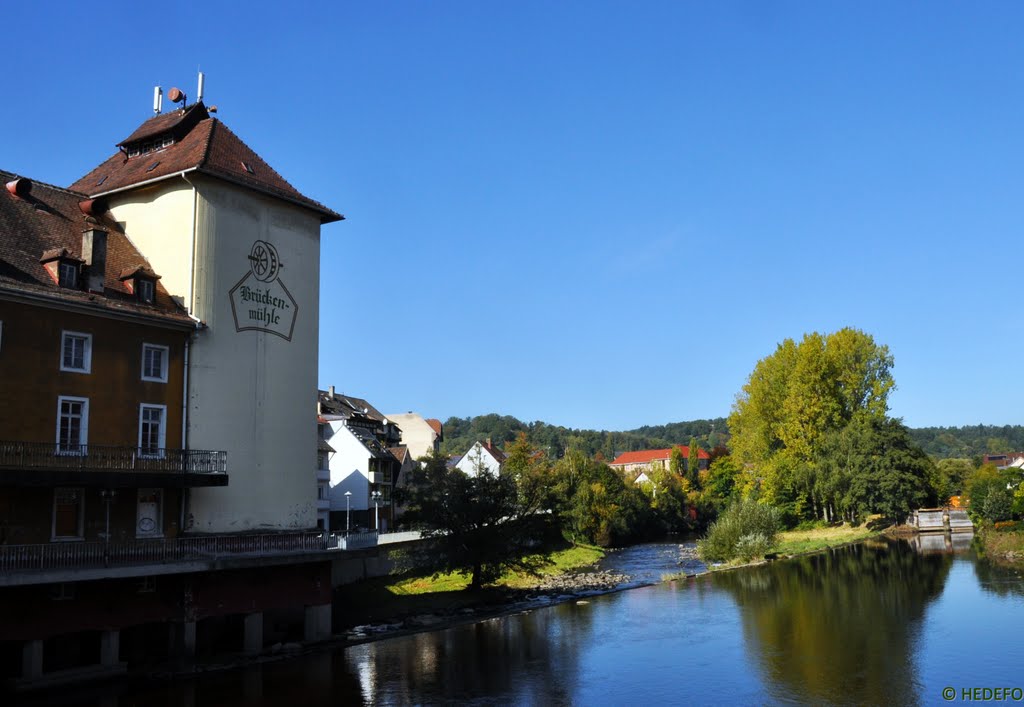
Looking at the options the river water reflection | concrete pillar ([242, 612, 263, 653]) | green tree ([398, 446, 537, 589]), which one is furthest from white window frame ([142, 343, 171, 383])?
green tree ([398, 446, 537, 589])

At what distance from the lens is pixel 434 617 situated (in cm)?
4066

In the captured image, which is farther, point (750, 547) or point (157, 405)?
point (750, 547)

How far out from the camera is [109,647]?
27.6 metres

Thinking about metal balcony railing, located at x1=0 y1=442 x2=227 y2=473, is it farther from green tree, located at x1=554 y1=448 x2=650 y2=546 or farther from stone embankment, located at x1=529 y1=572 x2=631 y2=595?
green tree, located at x1=554 y1=448 x2=650 y2=546

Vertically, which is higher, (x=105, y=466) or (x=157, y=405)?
(x=157, y=405)

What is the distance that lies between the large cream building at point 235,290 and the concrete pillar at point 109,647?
456 centimetres

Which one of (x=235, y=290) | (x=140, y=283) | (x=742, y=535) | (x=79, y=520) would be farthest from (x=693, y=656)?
(x=742, y=535)

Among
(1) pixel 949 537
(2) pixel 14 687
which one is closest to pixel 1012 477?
(1) pixel 949 537

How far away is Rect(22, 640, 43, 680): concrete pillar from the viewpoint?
999 inches

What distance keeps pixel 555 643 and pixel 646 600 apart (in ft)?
41.4

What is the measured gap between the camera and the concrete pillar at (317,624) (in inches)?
1335

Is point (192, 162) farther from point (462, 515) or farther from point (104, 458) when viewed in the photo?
point (462, 515)

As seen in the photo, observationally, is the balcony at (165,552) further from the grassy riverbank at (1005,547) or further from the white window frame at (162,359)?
the grassy riverbank at (1005,547)

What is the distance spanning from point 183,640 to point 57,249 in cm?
1459
